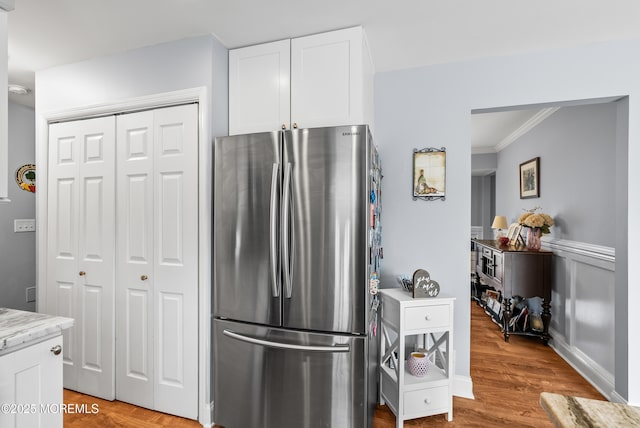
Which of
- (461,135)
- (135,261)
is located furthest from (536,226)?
(135,261)

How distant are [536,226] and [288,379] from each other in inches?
117

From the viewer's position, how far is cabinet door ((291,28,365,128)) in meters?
1.85

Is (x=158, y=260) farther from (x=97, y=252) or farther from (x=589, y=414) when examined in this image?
(x=589, y=414)

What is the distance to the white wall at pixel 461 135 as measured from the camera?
206 centimetres

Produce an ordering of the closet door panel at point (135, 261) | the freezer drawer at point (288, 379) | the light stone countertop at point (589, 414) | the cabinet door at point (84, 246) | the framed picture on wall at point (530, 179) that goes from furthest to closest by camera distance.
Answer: the framed picture on wall at point (530, 179) < the cabinet door at point (84, 246) < the closet door panel at point (135, 261) < the freezer drawer at point (288, 379) < the light stone countertop at point (589, 414)

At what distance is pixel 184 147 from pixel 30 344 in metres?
1.26

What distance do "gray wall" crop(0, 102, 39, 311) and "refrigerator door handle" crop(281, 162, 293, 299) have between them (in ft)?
9.96

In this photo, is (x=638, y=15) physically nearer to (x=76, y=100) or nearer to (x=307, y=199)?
(x=307, y=199)

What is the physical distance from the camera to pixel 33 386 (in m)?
1.25

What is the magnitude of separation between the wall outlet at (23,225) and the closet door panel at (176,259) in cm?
214

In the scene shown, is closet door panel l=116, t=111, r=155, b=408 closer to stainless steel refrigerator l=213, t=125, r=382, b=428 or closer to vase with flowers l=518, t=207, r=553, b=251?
stainless steel refrigerator l=213, t=125, r=382, b=428

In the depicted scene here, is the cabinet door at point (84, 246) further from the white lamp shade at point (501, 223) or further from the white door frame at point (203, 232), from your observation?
the white lamp shade at point (501, 223)

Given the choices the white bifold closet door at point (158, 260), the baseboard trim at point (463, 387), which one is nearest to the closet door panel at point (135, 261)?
the white bifold closet door at point (158, 260)

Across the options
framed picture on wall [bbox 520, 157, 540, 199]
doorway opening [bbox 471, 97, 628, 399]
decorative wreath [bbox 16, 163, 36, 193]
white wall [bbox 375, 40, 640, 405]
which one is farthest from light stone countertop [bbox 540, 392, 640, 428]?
decorative wreath [bbox 16, 163, 36, 193]
